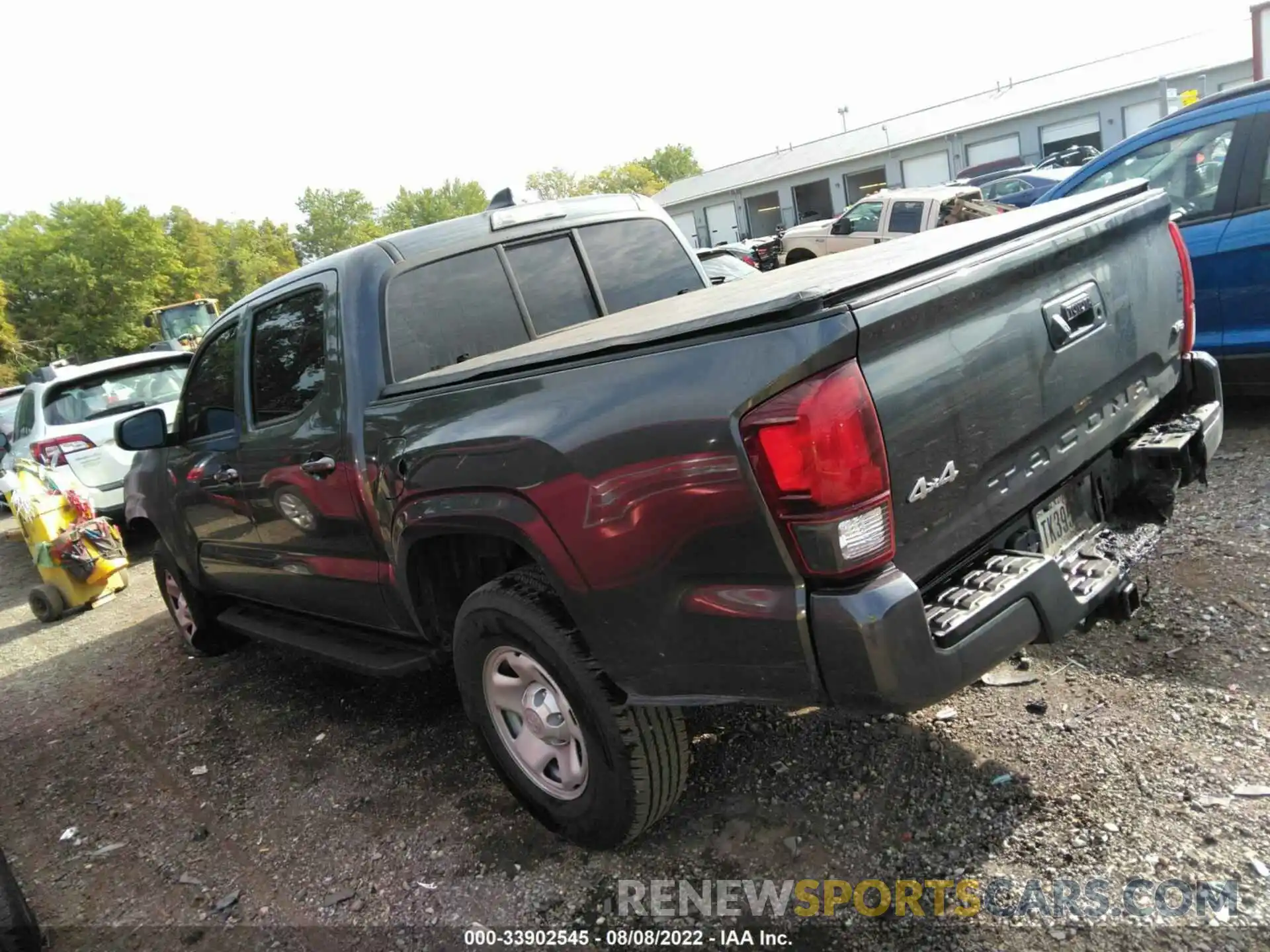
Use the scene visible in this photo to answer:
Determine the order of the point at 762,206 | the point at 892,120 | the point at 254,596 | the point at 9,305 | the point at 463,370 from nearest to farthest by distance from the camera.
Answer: the point at 463,370 → the point at 254,596 → the point at 892,120 → the point at 762,206 → the point at 9,305

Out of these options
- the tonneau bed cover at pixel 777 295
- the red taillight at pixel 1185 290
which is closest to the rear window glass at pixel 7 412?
the tonneau bed cover at pixel 777 295

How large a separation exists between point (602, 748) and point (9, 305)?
59.6m

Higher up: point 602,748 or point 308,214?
point 308,214

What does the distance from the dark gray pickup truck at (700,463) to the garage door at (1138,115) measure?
32342 millimetres

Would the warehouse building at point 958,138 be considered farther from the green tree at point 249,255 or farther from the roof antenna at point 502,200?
the green tree at point 249,255

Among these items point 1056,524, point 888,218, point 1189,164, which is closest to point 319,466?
point 1056,524

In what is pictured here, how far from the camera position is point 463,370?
266 centimetres

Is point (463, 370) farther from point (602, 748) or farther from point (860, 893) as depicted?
point (860, 893)

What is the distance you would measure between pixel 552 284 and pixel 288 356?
113cm

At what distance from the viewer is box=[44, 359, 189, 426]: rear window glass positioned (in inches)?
320

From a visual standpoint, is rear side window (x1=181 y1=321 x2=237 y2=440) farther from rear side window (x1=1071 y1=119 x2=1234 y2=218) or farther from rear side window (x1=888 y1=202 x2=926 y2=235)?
rear side window (x1=888 y1=202 x2=926 y2=235)

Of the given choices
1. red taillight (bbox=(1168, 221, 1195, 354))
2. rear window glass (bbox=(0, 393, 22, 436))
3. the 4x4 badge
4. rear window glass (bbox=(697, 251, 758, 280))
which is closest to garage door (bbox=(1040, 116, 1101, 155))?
rear window glass (bbox=(697, 251, 758, 280))

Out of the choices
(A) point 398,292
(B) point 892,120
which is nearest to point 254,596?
(A) point 398,292

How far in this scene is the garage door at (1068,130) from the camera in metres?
31.2
